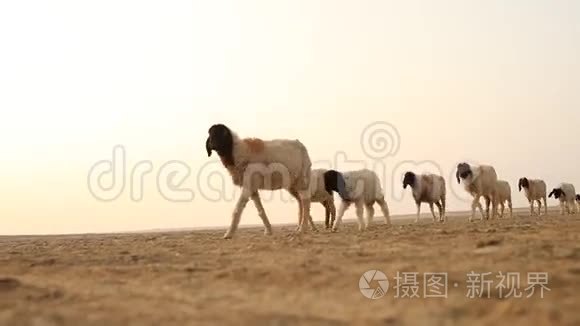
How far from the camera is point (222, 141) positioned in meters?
13.8

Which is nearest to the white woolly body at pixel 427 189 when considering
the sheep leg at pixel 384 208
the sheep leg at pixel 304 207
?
the sheep leg at pixel 384 208

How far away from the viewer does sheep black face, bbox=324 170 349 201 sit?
62.3ft

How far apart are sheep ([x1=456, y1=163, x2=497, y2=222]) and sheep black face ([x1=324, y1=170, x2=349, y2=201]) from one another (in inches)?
297

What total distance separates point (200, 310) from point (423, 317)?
1.76m

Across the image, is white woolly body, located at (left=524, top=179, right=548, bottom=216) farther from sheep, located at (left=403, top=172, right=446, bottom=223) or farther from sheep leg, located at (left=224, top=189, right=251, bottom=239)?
sheep leg, located at (left=224, top=189, right=251, bottom=239)

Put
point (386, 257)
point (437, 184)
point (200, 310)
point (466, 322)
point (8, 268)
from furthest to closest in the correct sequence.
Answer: point (437, 184) < point (8, 268) < point (386, 257) < point (200, 310) < point (466, 322)

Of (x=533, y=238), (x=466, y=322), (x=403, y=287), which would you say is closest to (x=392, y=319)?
(x=466, y=322)

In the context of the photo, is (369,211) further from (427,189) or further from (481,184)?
(481,184)

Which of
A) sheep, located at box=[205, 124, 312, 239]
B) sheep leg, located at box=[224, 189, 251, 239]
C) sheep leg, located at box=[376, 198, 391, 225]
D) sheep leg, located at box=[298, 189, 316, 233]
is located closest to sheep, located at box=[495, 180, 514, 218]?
sheep leg, located at box=[376, 198, 391, 225]

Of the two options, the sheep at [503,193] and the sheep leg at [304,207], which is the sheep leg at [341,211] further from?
the sheep at [503,193]

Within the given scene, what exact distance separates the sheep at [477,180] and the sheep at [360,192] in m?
5.47

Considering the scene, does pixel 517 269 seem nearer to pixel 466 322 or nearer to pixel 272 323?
pixel 466 322

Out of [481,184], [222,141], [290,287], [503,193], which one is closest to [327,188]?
[222,141]

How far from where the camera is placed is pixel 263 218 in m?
14.9
